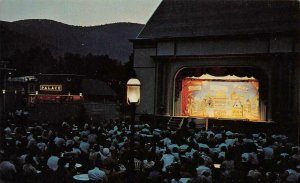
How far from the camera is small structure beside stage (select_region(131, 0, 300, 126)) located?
67.1 feet

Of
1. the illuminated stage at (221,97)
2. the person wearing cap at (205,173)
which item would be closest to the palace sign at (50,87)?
the illuminated stage at (221,97)

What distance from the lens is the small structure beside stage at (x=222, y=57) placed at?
2044 centimetres

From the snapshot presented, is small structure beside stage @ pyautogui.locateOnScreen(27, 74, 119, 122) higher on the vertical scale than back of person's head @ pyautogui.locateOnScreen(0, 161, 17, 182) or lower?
higher

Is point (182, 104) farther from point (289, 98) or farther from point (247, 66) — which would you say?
point (289, 98)

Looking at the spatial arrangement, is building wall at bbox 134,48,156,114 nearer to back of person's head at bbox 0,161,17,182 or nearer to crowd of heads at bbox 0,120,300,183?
crowd of heads at bbox 0,120,300,183

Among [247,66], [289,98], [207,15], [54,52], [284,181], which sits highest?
[54,52]

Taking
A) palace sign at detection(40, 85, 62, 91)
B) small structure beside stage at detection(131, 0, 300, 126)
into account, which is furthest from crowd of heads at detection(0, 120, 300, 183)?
palace sign at detection(40, 85, 62, 91)

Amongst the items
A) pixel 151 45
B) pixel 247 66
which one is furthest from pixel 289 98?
pixel 151 45

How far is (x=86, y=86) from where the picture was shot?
49062mm

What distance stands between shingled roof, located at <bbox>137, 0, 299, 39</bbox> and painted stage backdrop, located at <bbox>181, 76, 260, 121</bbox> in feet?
10.9

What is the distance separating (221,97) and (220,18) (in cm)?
504

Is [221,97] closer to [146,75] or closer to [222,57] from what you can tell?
[222,57]

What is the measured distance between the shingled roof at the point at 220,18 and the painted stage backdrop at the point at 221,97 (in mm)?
3319

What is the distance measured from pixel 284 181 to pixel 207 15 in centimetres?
1817
